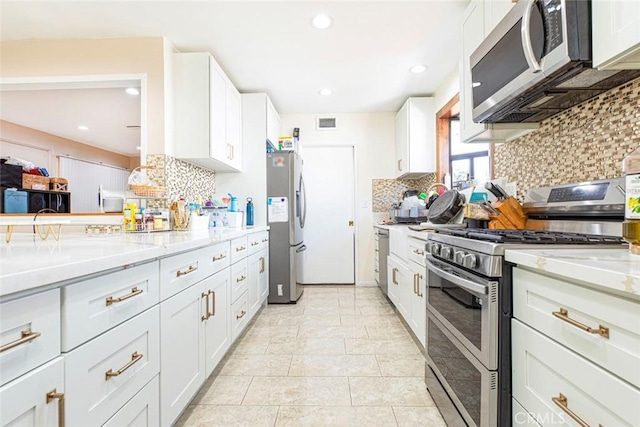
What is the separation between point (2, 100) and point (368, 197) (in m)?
5.11

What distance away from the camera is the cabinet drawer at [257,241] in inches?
103

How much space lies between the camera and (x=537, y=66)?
3.79 feet

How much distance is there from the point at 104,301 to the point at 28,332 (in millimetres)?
228

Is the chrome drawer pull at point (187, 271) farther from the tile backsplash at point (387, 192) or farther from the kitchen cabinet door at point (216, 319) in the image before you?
the tile backsplash at point (387, 192)

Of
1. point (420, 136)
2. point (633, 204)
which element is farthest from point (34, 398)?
point (420, 136)

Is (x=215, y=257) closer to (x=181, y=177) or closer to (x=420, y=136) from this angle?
(x=181, y=177)

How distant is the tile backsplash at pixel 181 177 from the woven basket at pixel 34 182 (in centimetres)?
177

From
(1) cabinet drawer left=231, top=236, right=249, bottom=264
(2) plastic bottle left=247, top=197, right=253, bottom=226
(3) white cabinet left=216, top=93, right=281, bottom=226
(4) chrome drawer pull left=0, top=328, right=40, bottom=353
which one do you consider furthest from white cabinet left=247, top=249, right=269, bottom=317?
(4) chrome drawer pull left=0, top=328, right=40, bottom=353

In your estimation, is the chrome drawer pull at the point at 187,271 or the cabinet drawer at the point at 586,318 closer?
the cabinet drawer at the point at 586,318

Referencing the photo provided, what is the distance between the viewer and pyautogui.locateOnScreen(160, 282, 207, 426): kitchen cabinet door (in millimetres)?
1193

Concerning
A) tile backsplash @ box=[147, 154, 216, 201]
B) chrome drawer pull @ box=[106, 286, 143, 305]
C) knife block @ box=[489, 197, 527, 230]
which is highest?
tile backsplash @ box=[147, 154, 216, 201]

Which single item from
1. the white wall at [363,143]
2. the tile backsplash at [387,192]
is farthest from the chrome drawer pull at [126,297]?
the tile backsplash at [387,192]

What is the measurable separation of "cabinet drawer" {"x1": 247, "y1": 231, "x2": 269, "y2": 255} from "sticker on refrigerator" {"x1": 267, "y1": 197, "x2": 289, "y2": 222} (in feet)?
0.66

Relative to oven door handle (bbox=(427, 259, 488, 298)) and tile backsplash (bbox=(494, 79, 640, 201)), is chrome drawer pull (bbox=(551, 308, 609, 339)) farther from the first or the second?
tile backsplash (bbox=(494, 79, 640, 201))
